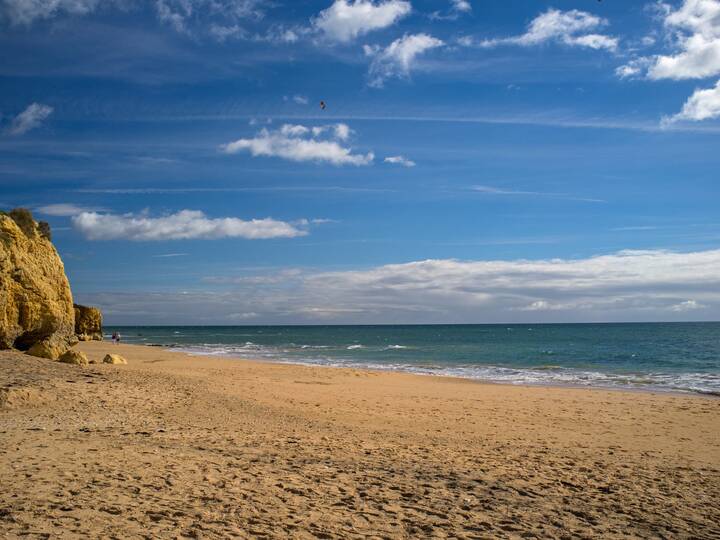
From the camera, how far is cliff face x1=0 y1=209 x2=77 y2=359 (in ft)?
56.7

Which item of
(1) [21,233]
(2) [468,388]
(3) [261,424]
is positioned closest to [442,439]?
(3) [261,424]

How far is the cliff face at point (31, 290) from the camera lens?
1728 cm

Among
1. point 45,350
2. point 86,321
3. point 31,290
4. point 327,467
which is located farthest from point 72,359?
point 86,321

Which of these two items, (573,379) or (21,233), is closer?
(21,233)

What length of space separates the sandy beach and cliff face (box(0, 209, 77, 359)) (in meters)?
3.58

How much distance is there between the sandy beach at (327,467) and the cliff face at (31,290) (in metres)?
3.58

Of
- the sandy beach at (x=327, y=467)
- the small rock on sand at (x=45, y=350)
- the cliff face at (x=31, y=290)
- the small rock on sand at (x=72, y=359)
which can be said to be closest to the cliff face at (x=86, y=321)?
the cliff face at (x=31, y=290)

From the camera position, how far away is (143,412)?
1105 cm

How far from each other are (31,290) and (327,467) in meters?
15.1

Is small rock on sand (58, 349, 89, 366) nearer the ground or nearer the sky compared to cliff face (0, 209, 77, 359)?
nearer the ground

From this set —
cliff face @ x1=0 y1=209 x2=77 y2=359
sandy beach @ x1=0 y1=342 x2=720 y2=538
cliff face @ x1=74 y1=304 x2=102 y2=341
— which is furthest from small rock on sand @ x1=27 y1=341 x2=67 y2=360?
cliff face @ x1=74 y1=304 x2=102 y2=341

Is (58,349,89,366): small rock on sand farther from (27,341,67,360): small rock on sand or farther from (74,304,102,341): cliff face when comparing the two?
(74,304,102,341): cliff face

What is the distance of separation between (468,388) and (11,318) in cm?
1608

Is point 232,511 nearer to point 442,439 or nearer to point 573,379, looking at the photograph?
point 442,439
